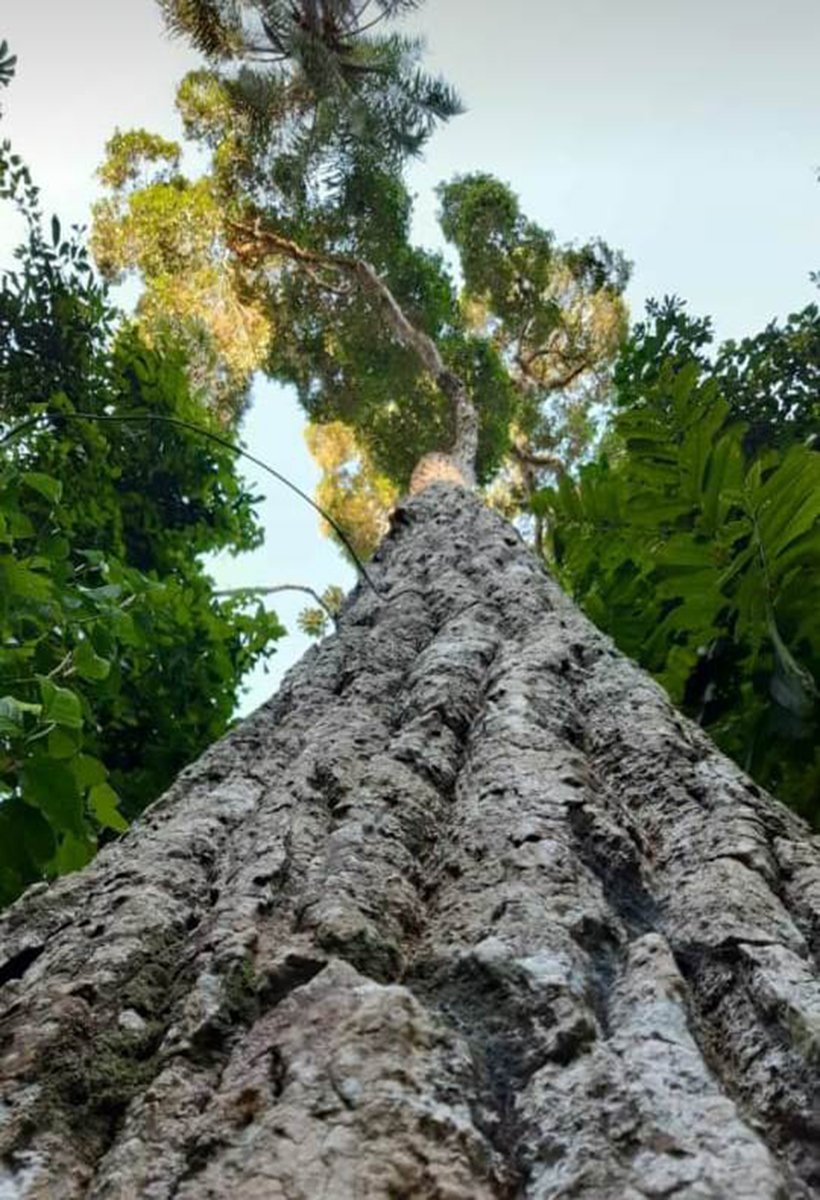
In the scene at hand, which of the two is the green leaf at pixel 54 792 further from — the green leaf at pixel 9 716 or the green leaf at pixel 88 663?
the green leaf at pixel 88 663

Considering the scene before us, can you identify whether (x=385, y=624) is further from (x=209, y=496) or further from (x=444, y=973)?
(x=209, y=496)

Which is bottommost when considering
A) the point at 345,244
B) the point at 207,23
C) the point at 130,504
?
the point at 130,504

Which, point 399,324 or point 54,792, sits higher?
point 399,324

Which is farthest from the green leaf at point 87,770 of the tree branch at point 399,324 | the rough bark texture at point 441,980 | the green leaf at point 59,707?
the tree branch at point 399,324

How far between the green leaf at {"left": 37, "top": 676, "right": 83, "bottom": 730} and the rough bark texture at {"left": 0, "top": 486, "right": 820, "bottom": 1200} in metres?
0.19

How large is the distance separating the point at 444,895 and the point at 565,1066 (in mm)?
320

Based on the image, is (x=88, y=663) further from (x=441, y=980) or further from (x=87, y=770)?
(x=441, y=980)

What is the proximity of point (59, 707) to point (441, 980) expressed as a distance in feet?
2.08

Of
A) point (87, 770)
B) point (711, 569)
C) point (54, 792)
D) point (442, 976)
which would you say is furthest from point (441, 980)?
point (711, 569)

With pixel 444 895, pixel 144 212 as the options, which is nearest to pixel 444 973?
pixel 444 895

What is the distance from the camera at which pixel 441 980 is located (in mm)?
915

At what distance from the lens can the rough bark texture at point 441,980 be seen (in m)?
0.69

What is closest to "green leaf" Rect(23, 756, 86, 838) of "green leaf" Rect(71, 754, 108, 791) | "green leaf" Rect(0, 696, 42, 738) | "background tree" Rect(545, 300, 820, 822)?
"green leaf" Rect(0, 696, 42, 738)

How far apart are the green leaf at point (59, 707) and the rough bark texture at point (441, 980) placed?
193mm
